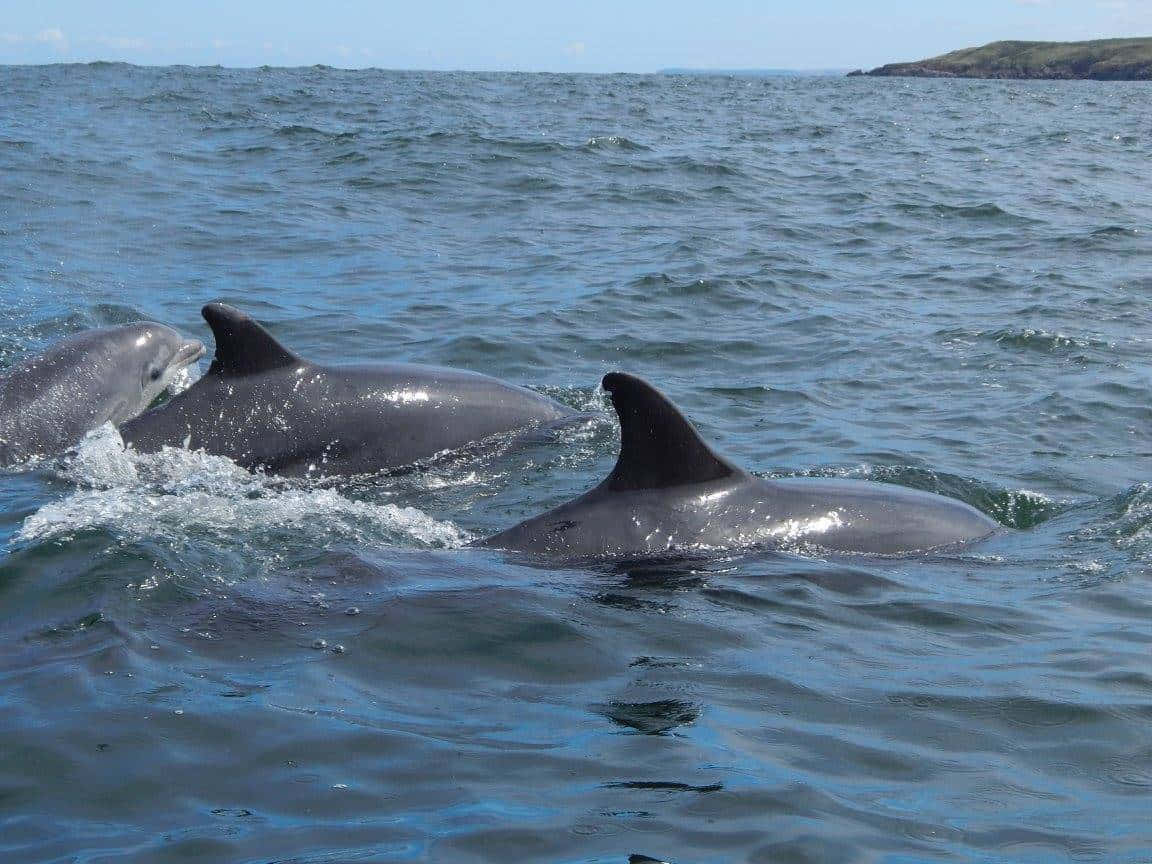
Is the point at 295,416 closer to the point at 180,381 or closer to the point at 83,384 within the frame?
the point at 83,384

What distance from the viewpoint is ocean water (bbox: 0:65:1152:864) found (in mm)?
5484

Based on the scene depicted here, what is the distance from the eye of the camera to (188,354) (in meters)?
12.9

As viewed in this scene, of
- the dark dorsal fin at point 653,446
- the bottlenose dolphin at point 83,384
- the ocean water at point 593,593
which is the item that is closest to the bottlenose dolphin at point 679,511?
the dark dorsal fin at point 653,446

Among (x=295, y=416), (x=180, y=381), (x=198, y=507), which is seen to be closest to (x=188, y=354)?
(x=180, y=381)

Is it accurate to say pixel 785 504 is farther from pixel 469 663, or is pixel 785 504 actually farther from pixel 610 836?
pixel 610 836

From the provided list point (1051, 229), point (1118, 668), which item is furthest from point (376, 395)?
point (1051, 229)

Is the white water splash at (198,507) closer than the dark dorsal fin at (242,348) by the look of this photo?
Yes

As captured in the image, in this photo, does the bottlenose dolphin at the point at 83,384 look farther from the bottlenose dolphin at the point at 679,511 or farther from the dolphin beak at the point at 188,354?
the bottlenose dolphin at the point at 679,511

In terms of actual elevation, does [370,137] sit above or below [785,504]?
above

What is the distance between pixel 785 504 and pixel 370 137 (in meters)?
29.2

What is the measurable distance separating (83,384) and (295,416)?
2079 mm

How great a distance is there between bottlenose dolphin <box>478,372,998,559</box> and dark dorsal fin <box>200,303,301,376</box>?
2.87m

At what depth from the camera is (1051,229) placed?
993 inches

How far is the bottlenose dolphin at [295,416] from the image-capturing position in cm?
1064
